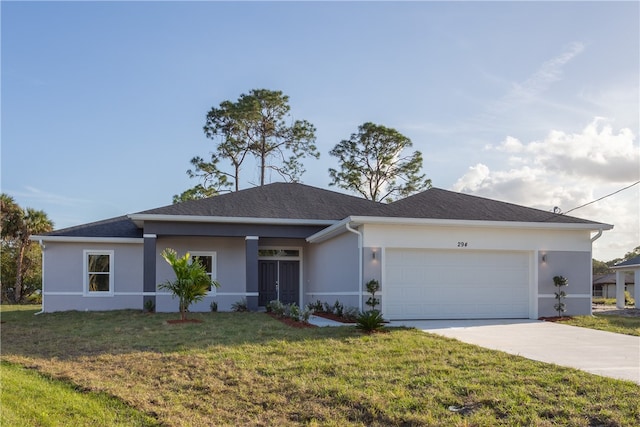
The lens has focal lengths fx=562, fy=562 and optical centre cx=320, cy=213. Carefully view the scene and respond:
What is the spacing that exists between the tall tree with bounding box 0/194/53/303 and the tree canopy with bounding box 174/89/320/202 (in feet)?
26.3

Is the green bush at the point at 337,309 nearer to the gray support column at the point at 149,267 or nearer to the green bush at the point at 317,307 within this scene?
the green bush at the point at 317,307

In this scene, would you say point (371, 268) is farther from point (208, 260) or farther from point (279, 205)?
point (208, 260)

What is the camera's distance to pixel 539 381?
7.04 m

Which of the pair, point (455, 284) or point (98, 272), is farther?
point (98, 272)

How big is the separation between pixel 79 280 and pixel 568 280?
15.9m

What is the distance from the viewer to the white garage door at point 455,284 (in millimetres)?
14773

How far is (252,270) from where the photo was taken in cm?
1880

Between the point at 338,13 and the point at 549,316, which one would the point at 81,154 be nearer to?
the point at 338,13

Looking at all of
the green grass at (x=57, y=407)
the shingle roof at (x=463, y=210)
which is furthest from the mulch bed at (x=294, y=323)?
the green grass at (x=57, y=407)

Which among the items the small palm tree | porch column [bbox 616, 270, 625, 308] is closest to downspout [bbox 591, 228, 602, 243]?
the small palm tree

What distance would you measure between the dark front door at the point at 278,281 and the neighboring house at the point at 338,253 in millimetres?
38

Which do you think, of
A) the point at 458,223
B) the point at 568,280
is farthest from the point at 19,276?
the point at 568,280

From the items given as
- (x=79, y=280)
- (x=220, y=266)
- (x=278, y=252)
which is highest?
(x=278, y=252)

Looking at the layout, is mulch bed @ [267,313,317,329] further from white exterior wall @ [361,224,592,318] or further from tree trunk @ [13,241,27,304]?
tree trunk @ [13,241,27,304]
